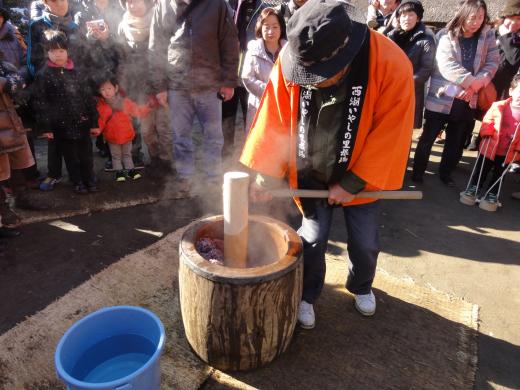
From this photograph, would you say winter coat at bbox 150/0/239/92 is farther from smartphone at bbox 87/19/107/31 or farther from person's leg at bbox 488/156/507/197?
person's leg at bbox 488/156/507/197

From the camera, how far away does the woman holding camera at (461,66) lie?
462cm

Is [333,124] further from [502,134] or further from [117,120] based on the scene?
[502,134]

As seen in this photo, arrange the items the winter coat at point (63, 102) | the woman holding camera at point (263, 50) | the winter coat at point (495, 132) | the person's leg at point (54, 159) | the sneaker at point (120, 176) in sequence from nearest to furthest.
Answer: the winter coat at point (63, 102) < the woman holding camera at point (263, 50) < the person's leg at point (54, 159) < the winter coat at point (495, 132) < the sneaker at point (120, 176)

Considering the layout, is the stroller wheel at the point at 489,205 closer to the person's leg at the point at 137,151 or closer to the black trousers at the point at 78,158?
the person's leg at the point at 137,151

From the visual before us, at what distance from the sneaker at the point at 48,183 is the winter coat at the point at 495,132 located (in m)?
5.37

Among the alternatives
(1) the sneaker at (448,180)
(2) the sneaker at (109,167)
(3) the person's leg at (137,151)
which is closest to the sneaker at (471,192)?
(1) the sneaker at (448,180)

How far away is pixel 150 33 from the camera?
4410mm

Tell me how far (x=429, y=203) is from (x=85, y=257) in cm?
400

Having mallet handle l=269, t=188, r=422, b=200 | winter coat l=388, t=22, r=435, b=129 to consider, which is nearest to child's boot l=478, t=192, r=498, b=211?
winter coat l=388, t=22, r=435, b=129

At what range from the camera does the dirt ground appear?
2.84 meters

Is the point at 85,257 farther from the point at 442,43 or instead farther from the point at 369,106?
the point at 442,43

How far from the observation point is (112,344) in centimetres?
214

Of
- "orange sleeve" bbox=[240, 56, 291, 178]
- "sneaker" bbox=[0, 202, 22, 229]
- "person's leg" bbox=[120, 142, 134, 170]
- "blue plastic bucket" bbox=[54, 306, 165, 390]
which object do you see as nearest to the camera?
"blue plastic bucket" bbox=[54, 306, 165, 390]

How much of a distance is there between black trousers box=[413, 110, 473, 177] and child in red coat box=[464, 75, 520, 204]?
1.04ft
